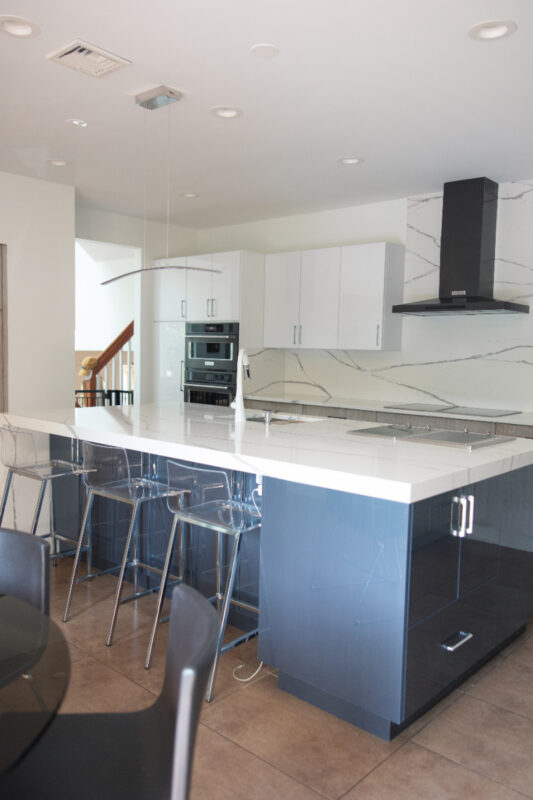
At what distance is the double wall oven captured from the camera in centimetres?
571

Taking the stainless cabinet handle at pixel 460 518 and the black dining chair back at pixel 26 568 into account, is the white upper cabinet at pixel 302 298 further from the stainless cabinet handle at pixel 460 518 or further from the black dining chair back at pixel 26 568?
the black dining chair back at pixel 26 568

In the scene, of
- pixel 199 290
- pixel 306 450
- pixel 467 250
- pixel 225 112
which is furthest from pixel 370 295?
pixel 306 450

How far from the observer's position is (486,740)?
2227mm

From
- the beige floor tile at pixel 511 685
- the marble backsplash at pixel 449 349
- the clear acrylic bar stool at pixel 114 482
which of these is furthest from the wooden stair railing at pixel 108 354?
the beige floor tile at pixel 511 685

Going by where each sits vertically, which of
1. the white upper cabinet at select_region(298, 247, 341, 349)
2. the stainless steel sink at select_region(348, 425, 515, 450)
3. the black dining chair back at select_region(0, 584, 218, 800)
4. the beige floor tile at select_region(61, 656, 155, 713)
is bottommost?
the beige floor tile at select_region(61, 656, 155, 713)

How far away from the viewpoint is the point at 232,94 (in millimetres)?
3035

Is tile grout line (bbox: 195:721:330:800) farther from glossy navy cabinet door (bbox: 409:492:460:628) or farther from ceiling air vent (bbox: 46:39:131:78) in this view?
ceiling air vent (bbox: 46:39:131:78)

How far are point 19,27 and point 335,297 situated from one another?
3286 mm

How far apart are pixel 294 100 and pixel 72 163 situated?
190cm

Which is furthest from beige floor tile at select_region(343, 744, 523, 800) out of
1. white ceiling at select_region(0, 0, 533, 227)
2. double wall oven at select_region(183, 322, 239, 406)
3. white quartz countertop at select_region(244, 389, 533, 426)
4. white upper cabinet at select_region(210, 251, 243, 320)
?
white upper cabinet at select_region(210, 251, 243, 320)

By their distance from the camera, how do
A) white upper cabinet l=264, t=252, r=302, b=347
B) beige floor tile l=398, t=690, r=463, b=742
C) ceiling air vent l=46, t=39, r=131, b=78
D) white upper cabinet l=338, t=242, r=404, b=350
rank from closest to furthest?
beige floor tile l=398, t=690, r=463, b=742 < ceiling air vent l=46, t=39, r=131, b=78 < white upper cabinet l=338, t=242, r=404, b=350 < white upper cabinet l=264, t=252, r=302, b=347

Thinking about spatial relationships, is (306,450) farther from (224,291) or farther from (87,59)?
(224,291)

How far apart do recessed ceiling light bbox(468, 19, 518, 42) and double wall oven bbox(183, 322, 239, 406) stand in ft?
11.5

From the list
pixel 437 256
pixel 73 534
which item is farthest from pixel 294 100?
pixel 73 534
